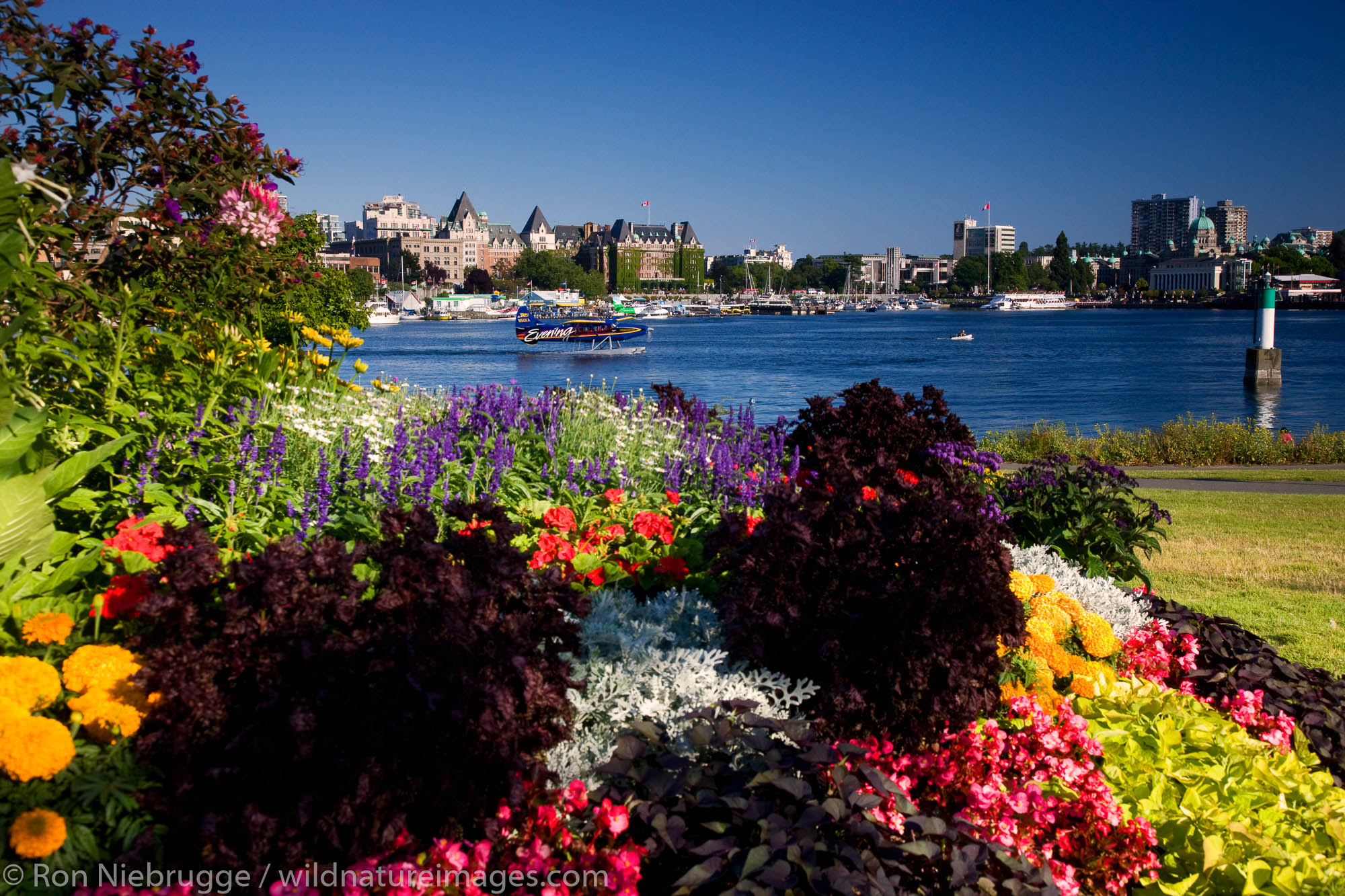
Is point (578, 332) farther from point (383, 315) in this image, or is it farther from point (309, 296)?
point (383, 315)

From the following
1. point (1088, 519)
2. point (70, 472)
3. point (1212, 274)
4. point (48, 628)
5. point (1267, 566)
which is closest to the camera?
point (48, 628)

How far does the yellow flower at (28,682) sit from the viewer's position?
6.95 feet

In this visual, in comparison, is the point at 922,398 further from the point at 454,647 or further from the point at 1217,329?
the point at 1217,329

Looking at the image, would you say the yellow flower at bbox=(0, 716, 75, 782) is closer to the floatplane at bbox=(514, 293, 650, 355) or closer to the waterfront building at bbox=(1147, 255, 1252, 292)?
the floatplane at bbox=(514, 293, 650, 355)

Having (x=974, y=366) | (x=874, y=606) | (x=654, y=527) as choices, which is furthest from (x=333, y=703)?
(x=974, y=366)

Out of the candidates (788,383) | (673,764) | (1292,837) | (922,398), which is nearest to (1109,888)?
(1292,837)

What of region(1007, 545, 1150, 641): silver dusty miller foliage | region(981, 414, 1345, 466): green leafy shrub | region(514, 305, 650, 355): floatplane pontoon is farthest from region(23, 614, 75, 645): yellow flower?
region(514, 305, 650, 355): floatplane pontoon

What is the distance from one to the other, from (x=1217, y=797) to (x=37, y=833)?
10.5 feet

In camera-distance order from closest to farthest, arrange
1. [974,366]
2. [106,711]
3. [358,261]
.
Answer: [106,711] < [974,366] < [358,261]

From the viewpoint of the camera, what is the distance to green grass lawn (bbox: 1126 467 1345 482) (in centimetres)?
1081

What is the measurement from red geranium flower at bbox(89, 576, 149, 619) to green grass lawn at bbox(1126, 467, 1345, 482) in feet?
35.7

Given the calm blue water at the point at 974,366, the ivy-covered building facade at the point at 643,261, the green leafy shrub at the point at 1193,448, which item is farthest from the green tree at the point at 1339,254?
the green leafy shrub at the point at 1193,448

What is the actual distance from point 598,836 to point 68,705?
4.51 ft

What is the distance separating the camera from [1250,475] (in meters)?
11.2
